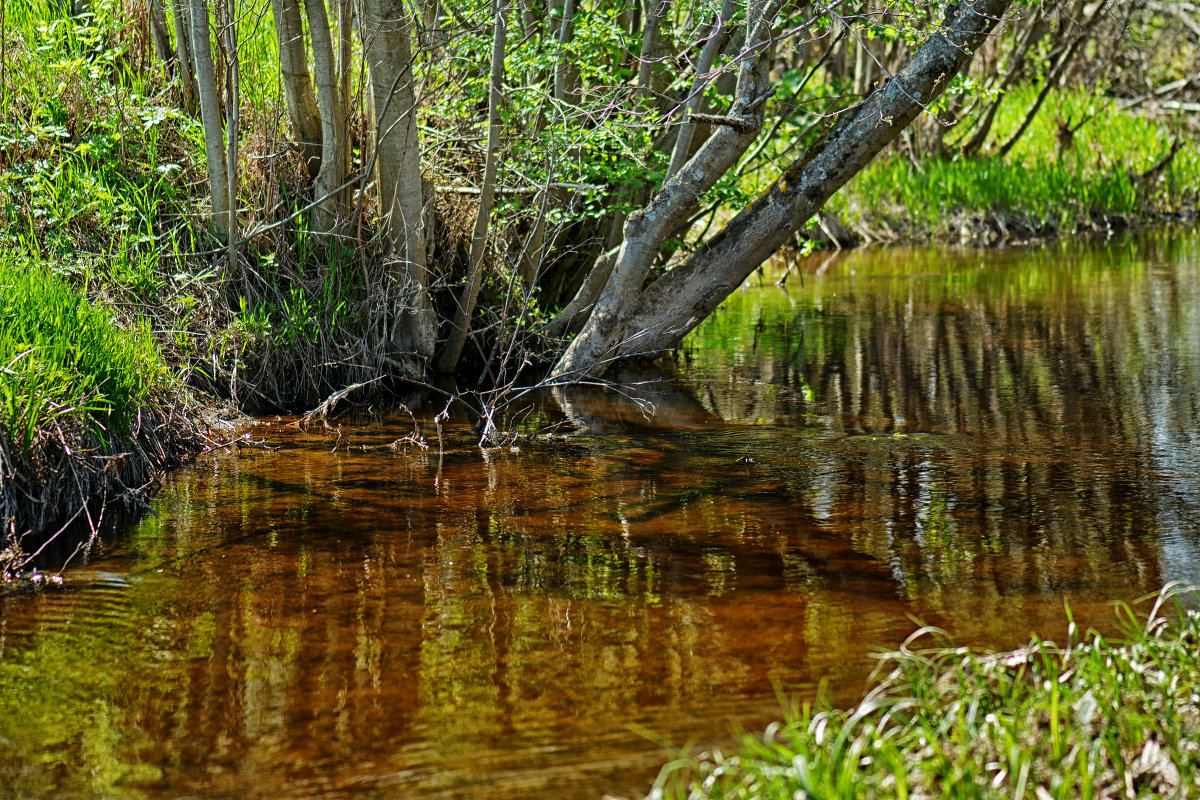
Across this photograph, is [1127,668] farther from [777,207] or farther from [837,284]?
[837,284]

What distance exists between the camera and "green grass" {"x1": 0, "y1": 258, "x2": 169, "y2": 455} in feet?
14.7

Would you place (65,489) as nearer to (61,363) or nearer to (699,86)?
(61,363)

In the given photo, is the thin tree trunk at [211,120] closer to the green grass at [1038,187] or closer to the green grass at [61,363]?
the green grass at [61,363]

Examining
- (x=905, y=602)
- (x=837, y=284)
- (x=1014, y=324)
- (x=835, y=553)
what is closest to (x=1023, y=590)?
(x=905, y=602)

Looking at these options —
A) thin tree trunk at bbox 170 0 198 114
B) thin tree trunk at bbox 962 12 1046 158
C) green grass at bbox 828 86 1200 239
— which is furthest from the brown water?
thin tree trunk at bbox 962 12 1046 158

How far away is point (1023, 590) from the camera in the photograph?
3705 mm

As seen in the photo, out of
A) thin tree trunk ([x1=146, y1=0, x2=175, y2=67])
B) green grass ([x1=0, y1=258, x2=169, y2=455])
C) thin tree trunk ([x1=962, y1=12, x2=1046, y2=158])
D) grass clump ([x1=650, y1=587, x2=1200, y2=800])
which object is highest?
thin tree trunk ([x1=962, y1=12, x2=1046, y2=158])

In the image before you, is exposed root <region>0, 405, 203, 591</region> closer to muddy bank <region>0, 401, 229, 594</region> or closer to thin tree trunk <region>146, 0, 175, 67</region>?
muddy bank <region>0, 401, 229, 594</region>

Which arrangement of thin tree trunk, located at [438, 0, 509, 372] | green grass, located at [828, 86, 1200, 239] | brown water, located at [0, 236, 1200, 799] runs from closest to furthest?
brown water, located at [0, 236, 1200, 799] < thin tree trunk, located at [438, 0, 509, 372] < green grass, located at [828, 86, 1200, 239]

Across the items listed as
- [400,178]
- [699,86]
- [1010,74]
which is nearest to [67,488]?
[400,178]

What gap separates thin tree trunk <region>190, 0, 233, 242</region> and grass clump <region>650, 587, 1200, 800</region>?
17.2 feet

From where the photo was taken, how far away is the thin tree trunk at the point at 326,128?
654 cm

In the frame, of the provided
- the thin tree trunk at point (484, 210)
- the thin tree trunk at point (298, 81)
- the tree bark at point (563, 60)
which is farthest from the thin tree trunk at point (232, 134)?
the tree bark at point (563, 60)

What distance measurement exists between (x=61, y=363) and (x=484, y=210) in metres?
3.07
